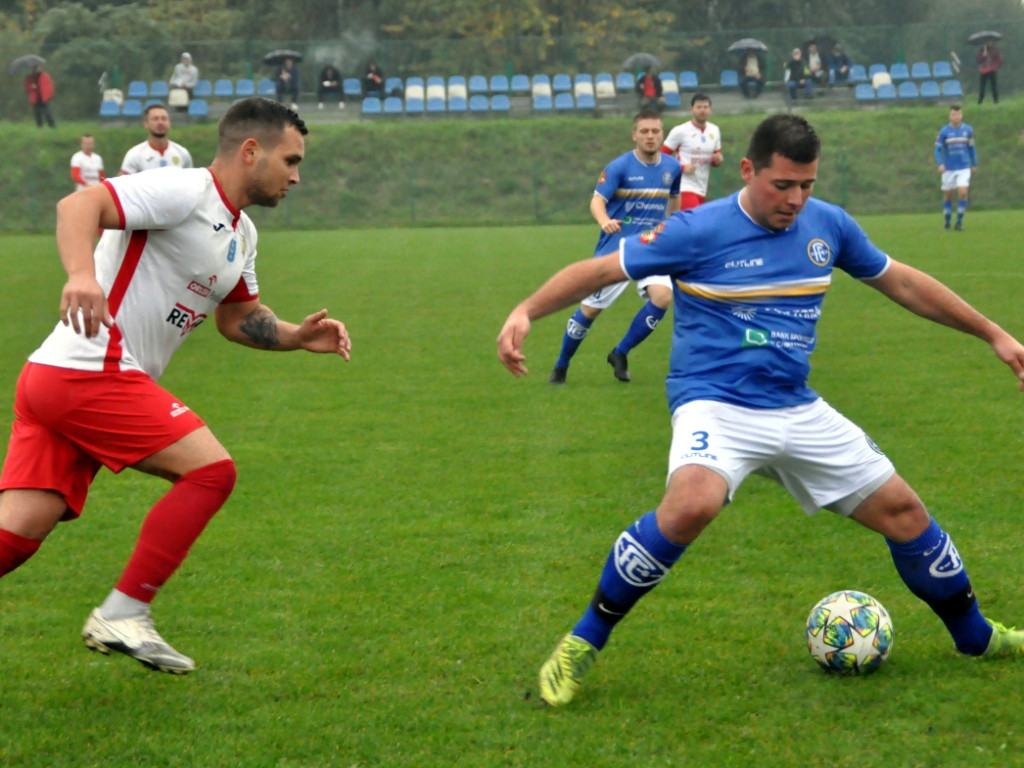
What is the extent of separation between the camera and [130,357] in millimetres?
3910

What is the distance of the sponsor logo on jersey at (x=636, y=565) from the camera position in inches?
148

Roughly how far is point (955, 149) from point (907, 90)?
16097 millimetres

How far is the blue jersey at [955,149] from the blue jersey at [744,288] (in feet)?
71.0

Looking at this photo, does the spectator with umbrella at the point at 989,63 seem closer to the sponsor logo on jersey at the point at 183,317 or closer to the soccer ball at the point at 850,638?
the soccer ball at the point at 850,638

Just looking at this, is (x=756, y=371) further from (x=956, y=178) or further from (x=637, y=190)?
(x=956, y=178)

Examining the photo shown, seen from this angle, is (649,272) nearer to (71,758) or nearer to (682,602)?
(682,602)

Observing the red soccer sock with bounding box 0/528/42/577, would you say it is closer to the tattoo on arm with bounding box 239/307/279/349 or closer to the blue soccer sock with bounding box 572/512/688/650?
the tattoo on arm with bounding box 239/307/279/349

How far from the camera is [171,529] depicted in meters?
3.85

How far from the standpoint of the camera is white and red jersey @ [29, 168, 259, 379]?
12.4 ft

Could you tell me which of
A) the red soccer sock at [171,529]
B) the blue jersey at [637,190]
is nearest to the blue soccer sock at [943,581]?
the red soccer sock at [171,529]

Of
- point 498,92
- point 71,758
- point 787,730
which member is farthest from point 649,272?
point 498,92

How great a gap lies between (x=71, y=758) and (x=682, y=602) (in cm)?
223

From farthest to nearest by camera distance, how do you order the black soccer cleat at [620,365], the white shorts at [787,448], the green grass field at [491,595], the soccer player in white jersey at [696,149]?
the soccer player in white jersey at [696,149] < the black soccer cleat at [620,365] < the white shorts at [787,448] < the green grass field at [491,595]

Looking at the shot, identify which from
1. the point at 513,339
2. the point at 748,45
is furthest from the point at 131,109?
the point at 513,339
